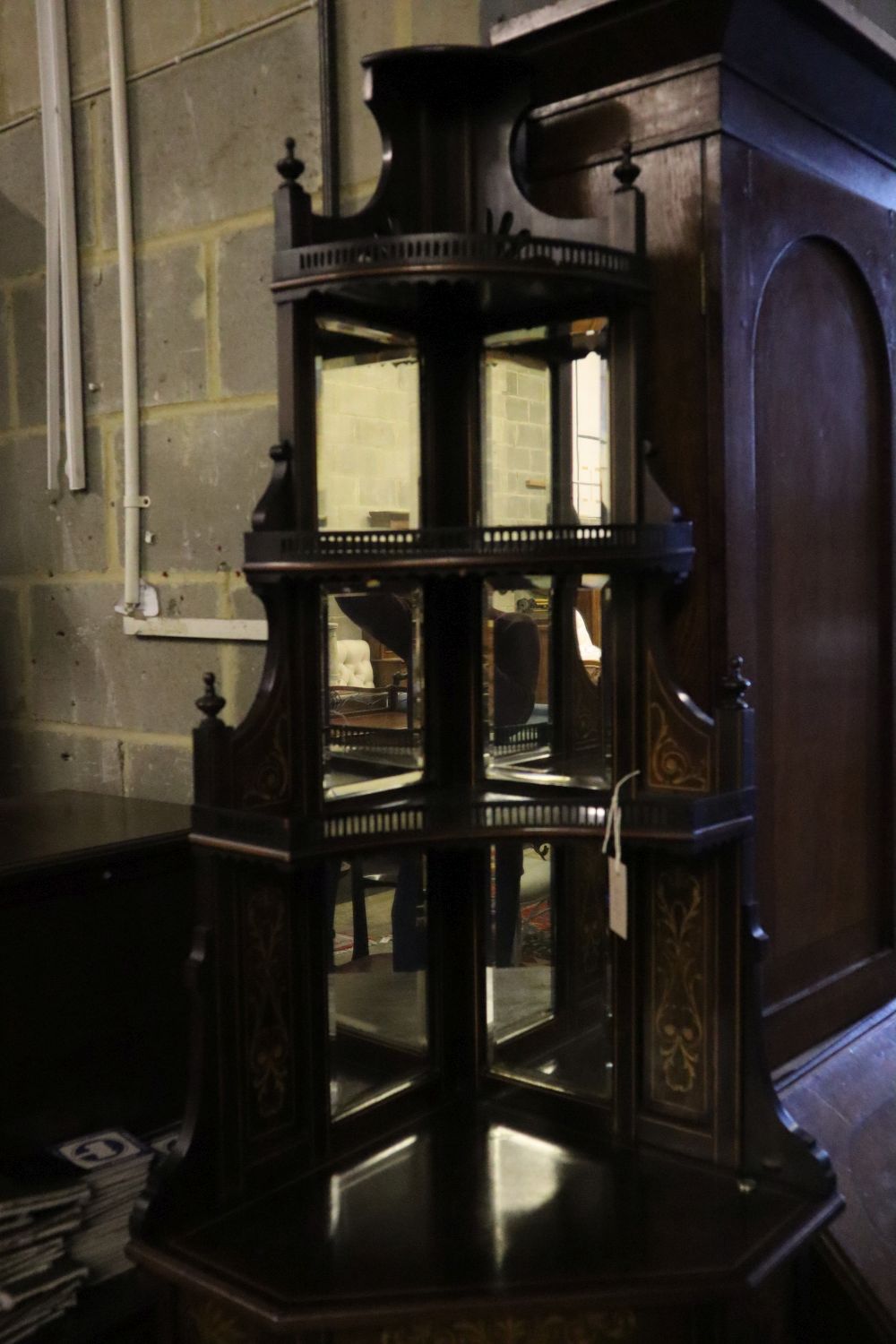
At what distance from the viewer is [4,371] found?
109 inches

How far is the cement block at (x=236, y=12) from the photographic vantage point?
2234 millimetres

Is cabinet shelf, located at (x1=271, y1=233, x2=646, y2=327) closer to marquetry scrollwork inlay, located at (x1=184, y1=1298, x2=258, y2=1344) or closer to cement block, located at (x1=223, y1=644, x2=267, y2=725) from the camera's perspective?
cement block, located at (x1=223, y1=644, x2=267, y2=725)

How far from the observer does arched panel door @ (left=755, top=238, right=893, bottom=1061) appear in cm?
183

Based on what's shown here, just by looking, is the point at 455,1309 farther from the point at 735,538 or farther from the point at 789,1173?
the point at 735,538

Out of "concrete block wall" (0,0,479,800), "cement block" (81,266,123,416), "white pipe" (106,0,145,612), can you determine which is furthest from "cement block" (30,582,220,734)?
"cement block" (81,266,123,416)

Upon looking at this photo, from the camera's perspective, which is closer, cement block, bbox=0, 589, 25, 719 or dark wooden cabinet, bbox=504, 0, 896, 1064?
dark wooden cabinet, bbox=504, 0, 896, 1064

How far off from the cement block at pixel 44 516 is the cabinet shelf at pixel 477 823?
44.8 inches

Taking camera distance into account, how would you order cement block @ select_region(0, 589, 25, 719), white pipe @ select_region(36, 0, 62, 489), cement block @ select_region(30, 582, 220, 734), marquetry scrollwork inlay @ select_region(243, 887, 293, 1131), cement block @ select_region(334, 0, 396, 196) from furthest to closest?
cement block @ select_region(0, 589, 25, 719)
white pipe @ select_region(36, 0, 62, 489)
cement block @ select_region(30, 582, 220, 734)
cement block @ select_region(334, 0, 396, 196)
marquetry scrollwork inlay @ select_region(243, 887, 293, 1131)

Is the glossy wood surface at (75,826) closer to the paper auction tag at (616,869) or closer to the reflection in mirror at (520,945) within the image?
the reflection in mirror at (520,945)

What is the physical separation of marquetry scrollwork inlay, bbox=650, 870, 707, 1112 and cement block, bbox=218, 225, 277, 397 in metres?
1.11

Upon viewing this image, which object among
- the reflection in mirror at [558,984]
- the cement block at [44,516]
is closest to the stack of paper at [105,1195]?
the reflection in mirror at [558,984]

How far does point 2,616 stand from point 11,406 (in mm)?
437

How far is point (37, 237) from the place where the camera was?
8.76 feet

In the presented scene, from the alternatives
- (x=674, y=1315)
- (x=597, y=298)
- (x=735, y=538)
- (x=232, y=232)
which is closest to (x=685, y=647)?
(x=735, y=538)
